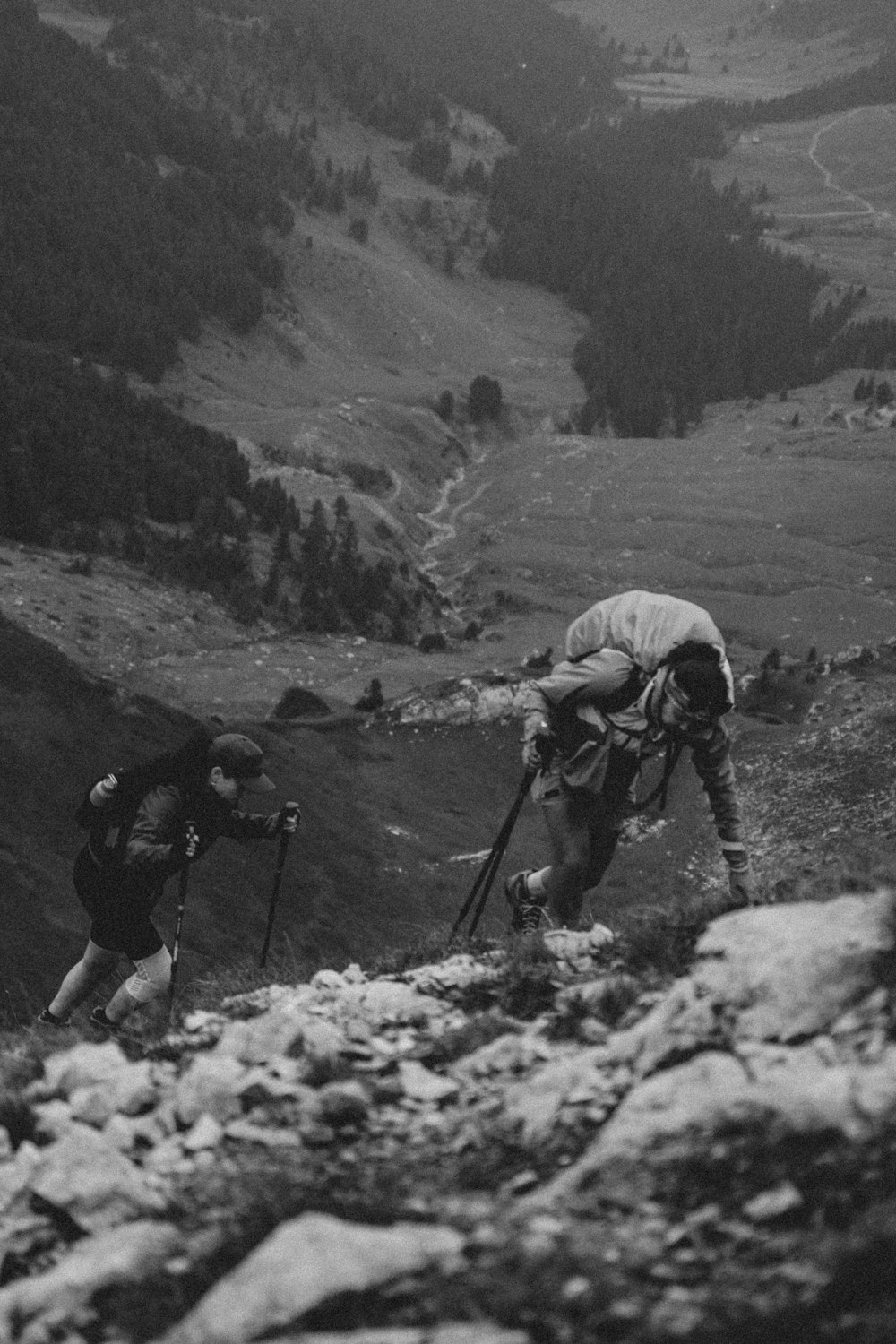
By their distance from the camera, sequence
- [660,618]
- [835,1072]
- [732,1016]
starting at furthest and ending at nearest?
[660,618] → [732,1016] → [835,1072]

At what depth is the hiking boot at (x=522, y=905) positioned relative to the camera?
980 cm

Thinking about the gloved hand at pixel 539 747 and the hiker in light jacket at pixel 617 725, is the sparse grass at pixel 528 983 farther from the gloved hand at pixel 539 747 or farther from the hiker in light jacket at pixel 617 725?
the gloved hand at pixel 539 747

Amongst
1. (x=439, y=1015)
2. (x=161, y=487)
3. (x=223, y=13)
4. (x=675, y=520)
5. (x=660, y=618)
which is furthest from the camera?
(x=223, y=13)

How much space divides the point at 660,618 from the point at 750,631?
61104 millimetres

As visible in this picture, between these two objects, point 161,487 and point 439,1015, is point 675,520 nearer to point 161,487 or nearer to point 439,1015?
point 161,487

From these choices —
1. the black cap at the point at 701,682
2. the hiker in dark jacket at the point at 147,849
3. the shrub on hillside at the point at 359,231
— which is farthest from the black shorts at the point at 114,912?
the shrub on hillside at the point at 359,231

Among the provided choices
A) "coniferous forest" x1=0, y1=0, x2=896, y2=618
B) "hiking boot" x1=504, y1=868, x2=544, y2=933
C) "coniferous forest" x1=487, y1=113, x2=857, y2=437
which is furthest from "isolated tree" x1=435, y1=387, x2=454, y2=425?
"hiking boot" x1=504, y1=868, x2=544, y2=933

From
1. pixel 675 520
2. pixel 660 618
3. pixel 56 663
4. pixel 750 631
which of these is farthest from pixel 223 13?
pixel 660 618

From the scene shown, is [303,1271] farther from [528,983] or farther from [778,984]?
[528,983]

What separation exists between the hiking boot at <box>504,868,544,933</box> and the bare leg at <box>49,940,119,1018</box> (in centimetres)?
275

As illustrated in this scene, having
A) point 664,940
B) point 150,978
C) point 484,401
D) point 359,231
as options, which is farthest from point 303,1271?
point 359,231

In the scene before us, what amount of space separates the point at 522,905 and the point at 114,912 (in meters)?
2.77

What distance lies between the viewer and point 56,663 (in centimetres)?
2789

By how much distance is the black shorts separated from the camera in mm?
9938
